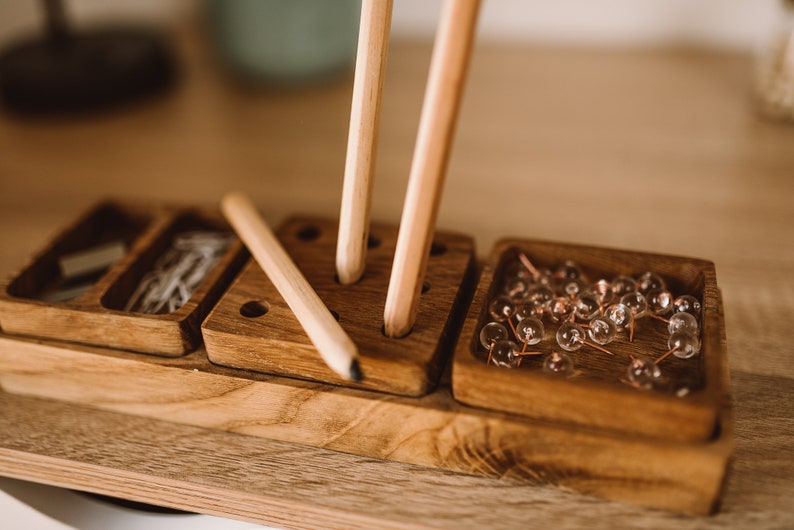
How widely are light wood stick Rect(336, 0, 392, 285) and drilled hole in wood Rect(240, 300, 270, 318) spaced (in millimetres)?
50

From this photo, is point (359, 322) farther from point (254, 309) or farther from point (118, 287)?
point (118, 287)

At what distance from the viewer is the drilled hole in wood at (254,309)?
1.40ft

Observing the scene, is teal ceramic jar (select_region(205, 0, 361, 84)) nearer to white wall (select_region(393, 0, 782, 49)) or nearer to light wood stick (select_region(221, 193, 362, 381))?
white wall (select_region(393, 0, 782, 49))

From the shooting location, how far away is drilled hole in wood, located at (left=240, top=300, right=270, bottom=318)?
0.43 metres

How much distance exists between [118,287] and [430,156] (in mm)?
254

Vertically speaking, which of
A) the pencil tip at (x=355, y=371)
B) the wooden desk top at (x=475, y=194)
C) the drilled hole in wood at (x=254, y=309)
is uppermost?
the pencil tip at (x=355, y=371)

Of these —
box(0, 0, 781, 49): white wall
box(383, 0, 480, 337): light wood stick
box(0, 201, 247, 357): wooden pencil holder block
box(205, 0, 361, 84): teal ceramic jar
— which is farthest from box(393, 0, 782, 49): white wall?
box(383, 0, 480, 337): light wood stick

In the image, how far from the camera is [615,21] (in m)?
0.94

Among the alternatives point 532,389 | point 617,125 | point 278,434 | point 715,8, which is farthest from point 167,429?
point 715,8

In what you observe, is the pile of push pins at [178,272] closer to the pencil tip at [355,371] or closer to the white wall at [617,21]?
the pencil tip at [355,371]

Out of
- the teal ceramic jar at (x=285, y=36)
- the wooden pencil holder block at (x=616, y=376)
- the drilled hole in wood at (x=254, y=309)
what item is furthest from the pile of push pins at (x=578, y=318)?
the teal ceramic jar at (x=285, y=36)

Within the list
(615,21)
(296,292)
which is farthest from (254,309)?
(615,21)

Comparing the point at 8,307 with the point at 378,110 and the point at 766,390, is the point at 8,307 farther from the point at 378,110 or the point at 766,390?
the point at 766,390

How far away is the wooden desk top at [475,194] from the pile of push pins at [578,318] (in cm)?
7
